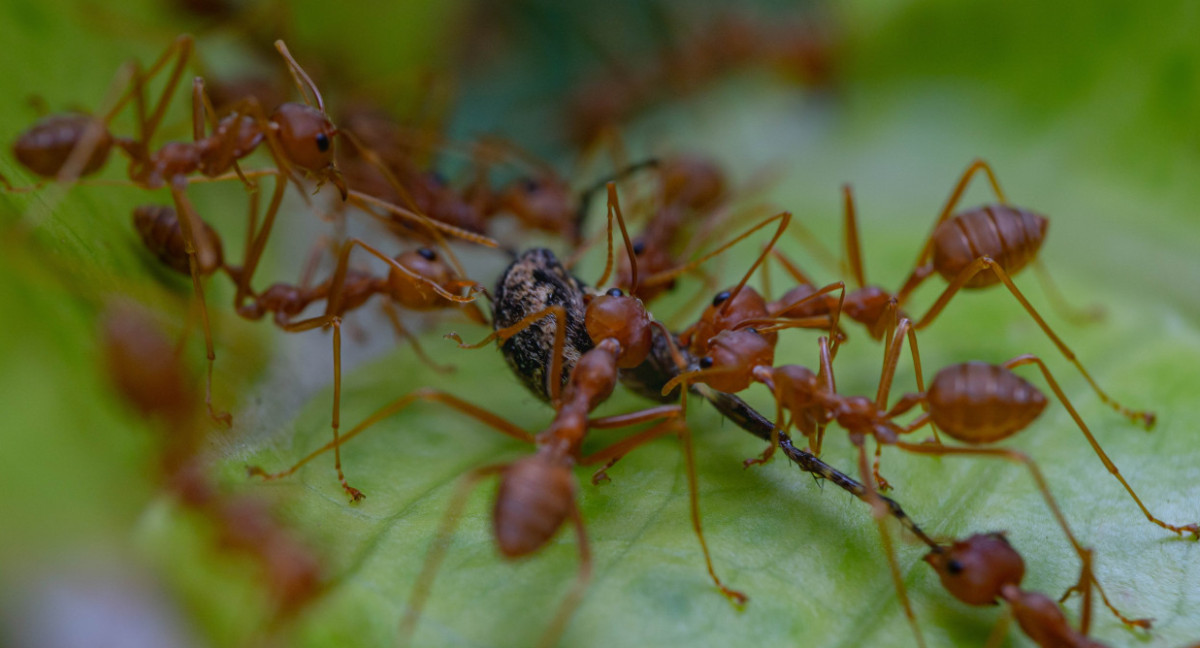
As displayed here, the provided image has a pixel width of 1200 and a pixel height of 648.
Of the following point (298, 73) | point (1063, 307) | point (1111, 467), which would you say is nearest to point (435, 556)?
point (1111, 467)

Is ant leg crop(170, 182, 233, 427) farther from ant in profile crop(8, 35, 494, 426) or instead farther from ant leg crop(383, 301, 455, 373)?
ant leg crop(383, 301, 455, 373)

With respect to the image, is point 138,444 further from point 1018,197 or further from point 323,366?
point 1018,197

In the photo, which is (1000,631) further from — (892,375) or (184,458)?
(184,458)

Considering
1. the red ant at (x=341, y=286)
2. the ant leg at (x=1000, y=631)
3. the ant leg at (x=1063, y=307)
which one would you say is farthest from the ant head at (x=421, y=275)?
the ant leg at (x=1063, y=307)

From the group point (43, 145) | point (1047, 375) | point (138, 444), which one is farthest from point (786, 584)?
point (43, 145)

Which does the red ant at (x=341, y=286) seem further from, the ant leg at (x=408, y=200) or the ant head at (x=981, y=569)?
the ant head at (x=981, y=569)
